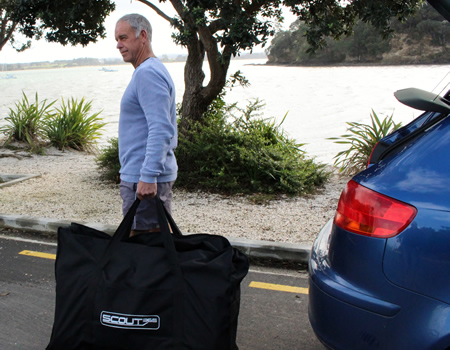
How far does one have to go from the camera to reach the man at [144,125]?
2889 millimetres

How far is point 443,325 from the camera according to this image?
1.85 meters

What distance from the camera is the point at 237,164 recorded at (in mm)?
7500

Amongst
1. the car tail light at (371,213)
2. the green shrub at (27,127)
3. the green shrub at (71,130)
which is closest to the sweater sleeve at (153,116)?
the car tail light at (371,213)

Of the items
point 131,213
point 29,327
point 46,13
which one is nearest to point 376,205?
point 131,213

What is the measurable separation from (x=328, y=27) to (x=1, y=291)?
5.00 meters

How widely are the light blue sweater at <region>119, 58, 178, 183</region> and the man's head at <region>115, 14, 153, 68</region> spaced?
0.34 feet

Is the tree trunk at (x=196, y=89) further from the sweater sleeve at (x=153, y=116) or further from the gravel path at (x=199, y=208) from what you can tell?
the sweater sleeve at (x=153, y=116)

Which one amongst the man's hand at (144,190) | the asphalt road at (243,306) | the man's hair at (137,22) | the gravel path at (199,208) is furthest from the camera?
the gravel path at (199,208)

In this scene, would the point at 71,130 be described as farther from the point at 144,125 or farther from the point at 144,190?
the point at 144,190

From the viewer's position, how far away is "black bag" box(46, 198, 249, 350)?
2373 mm

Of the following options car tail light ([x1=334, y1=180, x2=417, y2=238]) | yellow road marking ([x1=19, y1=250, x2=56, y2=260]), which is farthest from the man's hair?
yellow road marking ([x1=19, y1=250, x2=56, y2=260])

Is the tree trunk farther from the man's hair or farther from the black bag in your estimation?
the black bag

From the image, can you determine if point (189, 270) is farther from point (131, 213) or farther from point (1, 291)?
point (1, 291)

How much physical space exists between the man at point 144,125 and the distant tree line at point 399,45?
113ft
